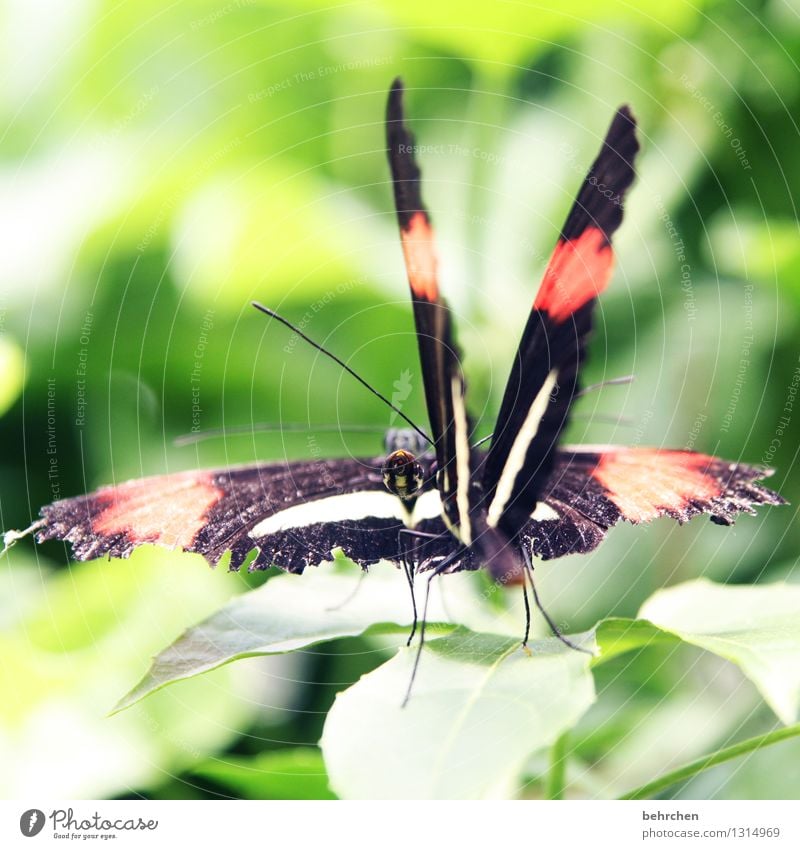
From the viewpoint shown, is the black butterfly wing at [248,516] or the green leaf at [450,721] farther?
the black butterfly wing at [248,516]

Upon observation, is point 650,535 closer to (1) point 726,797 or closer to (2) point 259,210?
(1) point 726,797

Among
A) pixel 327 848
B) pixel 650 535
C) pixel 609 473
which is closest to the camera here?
pixel 327 848

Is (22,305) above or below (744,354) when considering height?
above

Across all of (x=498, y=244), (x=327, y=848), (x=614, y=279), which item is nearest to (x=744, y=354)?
(x=614, y=279)

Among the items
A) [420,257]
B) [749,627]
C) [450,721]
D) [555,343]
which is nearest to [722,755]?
[749,627]

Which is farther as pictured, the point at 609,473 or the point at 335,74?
the point at 335,74

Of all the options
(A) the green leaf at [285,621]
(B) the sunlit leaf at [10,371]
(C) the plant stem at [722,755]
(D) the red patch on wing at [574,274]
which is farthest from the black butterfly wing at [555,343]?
(B) the sunlit leaf at [10,371]

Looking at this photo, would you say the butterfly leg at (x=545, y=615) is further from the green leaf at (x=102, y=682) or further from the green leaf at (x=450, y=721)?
the green leaf at (x=102, y=682)
